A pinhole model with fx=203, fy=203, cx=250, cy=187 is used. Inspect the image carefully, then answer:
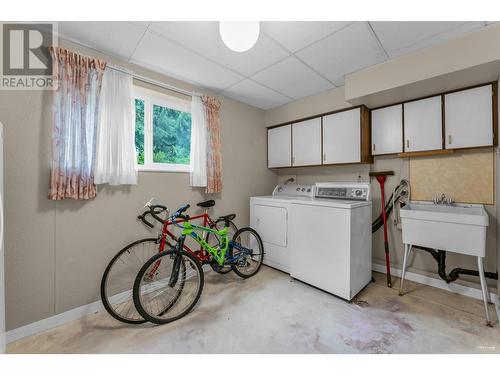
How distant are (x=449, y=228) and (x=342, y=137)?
4.82 feet

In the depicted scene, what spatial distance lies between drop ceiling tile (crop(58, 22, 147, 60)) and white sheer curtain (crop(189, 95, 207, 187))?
833 mm

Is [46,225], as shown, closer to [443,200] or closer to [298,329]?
[298,329]

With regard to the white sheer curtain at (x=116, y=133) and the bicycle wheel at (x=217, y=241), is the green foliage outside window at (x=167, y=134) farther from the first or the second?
the bicycle wheel at (x=217, y=241)

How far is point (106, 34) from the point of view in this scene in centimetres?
167

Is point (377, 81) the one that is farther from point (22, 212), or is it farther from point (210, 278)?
point (22, 212)

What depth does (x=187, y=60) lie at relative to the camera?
204cm

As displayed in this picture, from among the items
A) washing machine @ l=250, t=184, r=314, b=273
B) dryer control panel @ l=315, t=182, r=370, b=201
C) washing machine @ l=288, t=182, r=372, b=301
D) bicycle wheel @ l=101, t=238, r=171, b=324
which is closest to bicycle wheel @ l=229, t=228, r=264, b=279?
washing machine @ l=250, t=184, r=314, b=273

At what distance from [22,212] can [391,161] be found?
3.74 metres

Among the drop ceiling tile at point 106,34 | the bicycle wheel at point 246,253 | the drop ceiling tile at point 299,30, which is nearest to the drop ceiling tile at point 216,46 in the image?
the drop ceiling tile at point 299,30

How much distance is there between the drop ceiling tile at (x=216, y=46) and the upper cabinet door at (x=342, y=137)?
3.95ft

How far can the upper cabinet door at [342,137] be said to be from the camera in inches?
101

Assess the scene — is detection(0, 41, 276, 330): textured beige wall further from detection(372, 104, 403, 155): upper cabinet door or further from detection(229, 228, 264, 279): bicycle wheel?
detection(372, 104, 403, 155): upper cabinet door

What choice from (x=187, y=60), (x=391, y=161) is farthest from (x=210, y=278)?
(x=391, y=161)

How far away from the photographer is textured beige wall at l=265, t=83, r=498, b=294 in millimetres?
2082
